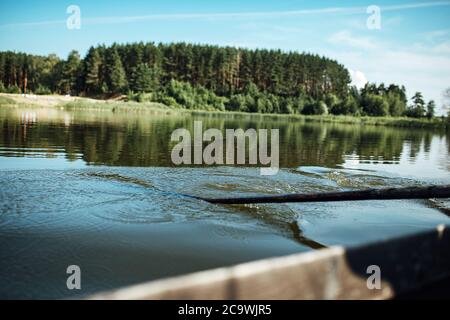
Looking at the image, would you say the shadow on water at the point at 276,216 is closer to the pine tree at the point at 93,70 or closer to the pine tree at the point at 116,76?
the pine tree at the point at 116,76

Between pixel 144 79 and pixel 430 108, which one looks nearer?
pixel 430 108

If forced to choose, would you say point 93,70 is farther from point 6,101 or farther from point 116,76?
point 6,101

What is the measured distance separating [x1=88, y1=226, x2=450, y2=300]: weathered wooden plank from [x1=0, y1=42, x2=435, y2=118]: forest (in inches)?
4028

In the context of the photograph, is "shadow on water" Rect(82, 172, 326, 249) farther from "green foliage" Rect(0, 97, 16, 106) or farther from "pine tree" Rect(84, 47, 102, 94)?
"pine tree" Rect(84, 47, 102, 94)

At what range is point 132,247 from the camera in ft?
19.5

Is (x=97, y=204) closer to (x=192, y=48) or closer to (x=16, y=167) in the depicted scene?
(x=16, y=167)

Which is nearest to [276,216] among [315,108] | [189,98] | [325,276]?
[325,276]

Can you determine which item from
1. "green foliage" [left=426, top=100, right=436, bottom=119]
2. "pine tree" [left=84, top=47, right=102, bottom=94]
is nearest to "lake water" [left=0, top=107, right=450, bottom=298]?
"green foliage" [left=426, top=100, right=436, bottom=119]

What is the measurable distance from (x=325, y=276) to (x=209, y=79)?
12645cm

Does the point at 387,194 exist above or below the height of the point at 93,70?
below

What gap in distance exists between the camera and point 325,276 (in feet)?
9.41

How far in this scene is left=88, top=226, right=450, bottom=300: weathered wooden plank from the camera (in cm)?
237
